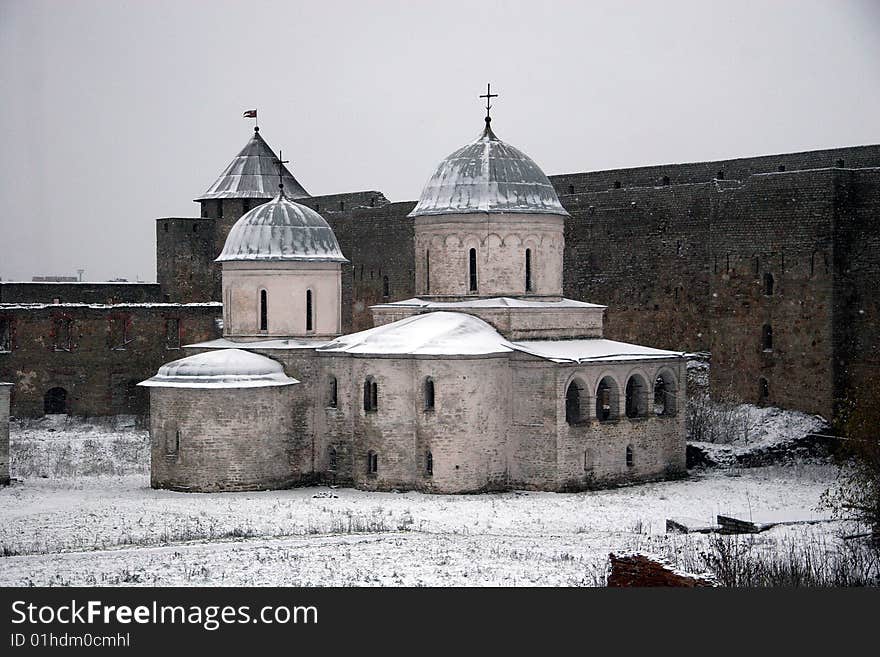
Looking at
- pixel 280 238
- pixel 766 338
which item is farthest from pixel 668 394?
pixel 280 238

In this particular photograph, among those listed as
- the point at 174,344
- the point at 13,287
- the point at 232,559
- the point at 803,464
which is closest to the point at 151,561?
the point at 232,559

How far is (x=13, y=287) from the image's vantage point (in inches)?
1671

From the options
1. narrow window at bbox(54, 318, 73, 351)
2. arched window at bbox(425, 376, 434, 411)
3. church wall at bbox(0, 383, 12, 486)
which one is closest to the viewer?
arched window at bbox(425, 376, 434, 411)

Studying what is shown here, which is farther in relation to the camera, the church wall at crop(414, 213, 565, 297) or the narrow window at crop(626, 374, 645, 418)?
the church wall at crop(414, 213, 565, 297)

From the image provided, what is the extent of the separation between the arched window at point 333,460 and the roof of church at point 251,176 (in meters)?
18.1

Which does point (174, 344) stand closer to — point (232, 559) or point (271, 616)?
point (232, 559)

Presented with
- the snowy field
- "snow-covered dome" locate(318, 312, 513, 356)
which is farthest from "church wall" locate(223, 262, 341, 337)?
the snowy field

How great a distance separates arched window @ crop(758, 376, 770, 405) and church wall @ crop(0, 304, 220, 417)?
14.6 m

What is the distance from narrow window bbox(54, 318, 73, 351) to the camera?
3744 centimetres

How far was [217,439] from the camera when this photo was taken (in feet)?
81.7

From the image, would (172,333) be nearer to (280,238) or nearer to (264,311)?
(264,311)

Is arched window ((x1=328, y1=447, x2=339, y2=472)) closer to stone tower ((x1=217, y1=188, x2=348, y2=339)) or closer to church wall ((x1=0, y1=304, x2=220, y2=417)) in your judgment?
stone tower ((x1=217, y1=188, x2=348, y2=339))

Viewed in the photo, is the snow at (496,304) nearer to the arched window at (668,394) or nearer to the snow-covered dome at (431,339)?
the snow-covered dome at (431,339)

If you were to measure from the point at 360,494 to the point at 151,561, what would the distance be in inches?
278
